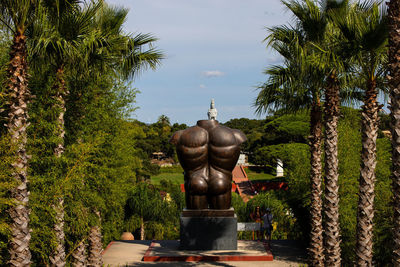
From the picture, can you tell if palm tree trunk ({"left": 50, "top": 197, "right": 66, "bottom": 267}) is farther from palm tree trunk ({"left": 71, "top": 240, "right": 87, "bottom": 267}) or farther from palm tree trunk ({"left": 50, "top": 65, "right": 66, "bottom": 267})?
palm tree trunk ({"left": 71, "top": 240, "right": 87, "bottom": 267})

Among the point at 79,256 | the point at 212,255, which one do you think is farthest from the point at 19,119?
the point at 212,255

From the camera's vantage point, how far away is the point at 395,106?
7160 millimetres

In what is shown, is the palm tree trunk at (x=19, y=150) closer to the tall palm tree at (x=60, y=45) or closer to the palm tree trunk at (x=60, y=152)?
the tall palm tree at (x=60, y=45)

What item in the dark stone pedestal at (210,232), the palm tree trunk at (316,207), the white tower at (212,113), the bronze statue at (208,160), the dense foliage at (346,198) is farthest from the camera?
the white tower at (212,113)

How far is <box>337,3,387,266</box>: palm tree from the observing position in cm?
906

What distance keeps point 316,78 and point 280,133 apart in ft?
112

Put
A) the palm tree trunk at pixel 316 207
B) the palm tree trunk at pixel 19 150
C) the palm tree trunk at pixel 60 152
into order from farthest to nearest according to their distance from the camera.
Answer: the palm tree trunk at pixel 316 207 → the palm tree trunk at pixel 60 152 → the palm tree trunk at pixel 19 150

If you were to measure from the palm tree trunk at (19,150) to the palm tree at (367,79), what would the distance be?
22.5ft

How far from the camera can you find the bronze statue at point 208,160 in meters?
15.2

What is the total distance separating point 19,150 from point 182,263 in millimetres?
7515

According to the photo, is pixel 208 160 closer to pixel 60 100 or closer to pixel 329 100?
pixel 329 100

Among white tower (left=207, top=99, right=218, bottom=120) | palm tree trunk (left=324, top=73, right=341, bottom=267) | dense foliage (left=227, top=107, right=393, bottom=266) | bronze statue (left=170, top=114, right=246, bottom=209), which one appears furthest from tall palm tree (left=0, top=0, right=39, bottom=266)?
dense foliage (left=227, top=107, right=393, bottom=266)

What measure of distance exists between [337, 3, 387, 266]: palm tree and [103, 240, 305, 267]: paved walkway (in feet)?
18.4

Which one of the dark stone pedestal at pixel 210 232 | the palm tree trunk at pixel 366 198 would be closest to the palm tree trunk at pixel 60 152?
the dark stone pedestal at pixel 210 232
